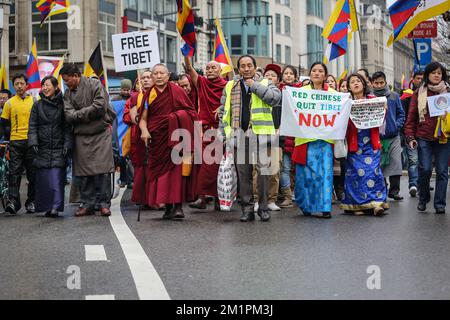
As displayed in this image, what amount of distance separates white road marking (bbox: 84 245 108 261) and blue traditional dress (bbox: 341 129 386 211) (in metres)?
4.02

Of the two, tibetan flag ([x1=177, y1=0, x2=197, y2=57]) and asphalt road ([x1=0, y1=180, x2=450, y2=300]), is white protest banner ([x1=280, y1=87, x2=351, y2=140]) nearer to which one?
asphalt road ([x1=0, y1=180, x2=450, y2=300])

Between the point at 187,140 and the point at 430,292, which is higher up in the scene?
the point at 187,140

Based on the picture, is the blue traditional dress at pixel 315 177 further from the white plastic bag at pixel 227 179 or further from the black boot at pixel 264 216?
the white plastic bag at pixel 227 179

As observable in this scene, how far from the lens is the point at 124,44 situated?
551 inches

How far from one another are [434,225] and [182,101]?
3373mm

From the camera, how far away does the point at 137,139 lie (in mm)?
11234

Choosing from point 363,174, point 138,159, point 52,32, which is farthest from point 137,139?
→ point 52,32

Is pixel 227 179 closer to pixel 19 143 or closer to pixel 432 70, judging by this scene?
pixel 432 70

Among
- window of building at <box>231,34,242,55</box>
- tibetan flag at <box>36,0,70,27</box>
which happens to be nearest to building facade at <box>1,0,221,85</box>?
tibetan flag at <box>36,0,70,27</box>

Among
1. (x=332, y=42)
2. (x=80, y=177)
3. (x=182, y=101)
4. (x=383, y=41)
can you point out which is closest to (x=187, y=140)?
(x=182, y=101)

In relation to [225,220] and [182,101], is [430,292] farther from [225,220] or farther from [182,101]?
[182,101]

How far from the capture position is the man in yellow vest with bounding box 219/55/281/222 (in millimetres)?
9930

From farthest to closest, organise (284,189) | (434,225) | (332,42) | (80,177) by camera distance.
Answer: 1. (332,42)
2. (284,189)
3. (80,177)
4. (434,225)

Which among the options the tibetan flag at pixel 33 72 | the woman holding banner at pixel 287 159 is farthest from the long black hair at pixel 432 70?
the tibetan flag at pixel 33 72
